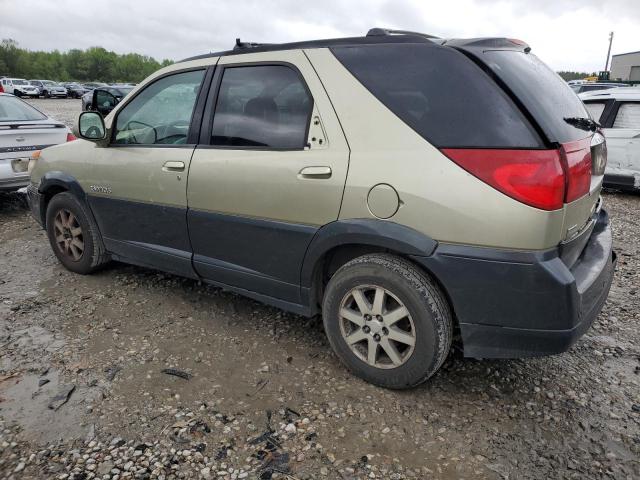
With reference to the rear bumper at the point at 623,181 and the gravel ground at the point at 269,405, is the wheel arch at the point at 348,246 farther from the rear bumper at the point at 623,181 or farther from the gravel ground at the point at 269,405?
the rear bumper at the point at 623,181

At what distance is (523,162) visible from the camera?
211cm

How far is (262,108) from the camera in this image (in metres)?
2.93

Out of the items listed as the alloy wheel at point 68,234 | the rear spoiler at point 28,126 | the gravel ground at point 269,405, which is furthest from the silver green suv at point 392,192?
the rear spoiler at point 28,126

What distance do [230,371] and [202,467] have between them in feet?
2.49

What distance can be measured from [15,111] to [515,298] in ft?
23.8

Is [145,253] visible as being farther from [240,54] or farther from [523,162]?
[523,162]

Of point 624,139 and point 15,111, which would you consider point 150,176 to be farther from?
point 624,139

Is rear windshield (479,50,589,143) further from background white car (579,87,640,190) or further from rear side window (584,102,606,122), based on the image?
rear side window (584,102,606,122)

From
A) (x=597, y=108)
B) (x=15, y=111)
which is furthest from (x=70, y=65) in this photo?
(x=597, y=108)

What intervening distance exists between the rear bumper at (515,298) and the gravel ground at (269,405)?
1.47ft

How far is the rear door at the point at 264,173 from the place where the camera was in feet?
8.64

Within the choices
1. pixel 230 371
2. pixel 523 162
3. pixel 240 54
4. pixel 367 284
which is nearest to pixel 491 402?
pixel 367 284

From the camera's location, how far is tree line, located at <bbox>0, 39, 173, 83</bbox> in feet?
283

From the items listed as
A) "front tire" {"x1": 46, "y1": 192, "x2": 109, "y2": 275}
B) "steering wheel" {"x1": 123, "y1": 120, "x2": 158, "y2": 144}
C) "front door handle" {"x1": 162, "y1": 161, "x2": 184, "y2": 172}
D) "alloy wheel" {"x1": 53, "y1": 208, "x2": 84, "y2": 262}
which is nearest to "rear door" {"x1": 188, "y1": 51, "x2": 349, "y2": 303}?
"front door handle" {"x1": 162, "y1": 161, "x2": 184, "y2": 172}
